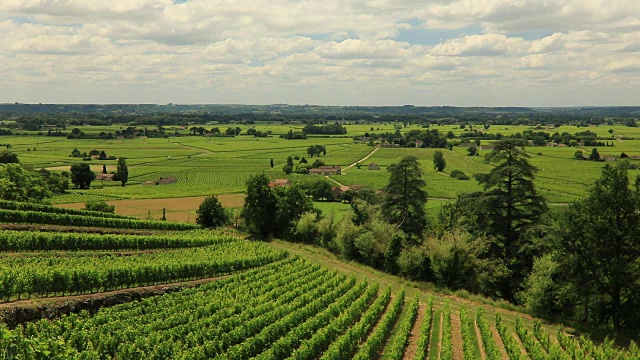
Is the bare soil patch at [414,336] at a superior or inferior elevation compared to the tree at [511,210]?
inferior

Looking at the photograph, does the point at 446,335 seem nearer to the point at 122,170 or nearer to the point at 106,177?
the point at 122,170

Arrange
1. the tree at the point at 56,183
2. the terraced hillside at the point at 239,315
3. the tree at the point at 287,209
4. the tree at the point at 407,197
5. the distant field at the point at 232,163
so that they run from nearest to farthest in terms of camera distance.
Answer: the terraced hillside at the point at 239,315
the tree at the point at 407,197
the tree at the point at 287,209
the tree at the point at 56,183
the distant field at the point at 232,163

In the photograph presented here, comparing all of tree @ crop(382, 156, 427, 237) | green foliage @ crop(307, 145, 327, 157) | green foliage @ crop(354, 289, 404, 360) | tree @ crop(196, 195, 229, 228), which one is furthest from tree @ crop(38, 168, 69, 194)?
green foliage @ crop(354, 289, 404, 360)

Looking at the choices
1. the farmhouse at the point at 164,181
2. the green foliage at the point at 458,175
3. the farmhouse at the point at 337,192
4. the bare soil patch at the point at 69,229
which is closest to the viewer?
the bare soil patch at the point at 69,229

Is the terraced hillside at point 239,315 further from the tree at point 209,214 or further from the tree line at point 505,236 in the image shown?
the tree at point 209,214

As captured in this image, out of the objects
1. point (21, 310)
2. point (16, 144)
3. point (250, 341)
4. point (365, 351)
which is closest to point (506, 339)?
point (365, 351)

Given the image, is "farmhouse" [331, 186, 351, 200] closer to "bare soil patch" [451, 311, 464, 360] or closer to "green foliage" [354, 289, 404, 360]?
"green foliage" [354, 289, 404, 360]

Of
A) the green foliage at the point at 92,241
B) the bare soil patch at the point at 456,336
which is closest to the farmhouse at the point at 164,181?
the green foliage at the point at 92,241
